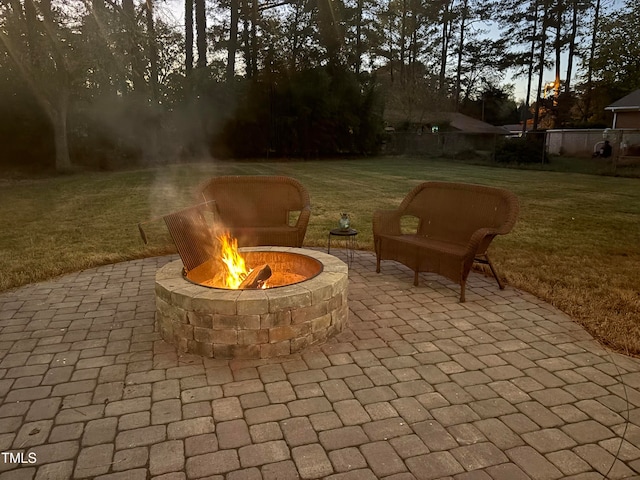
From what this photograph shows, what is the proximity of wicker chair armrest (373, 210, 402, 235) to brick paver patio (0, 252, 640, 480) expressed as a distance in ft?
3.91

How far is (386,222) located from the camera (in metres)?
4.79

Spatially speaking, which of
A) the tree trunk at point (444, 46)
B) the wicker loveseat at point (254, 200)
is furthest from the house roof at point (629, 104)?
the wicker loveseat at point (254, 200)

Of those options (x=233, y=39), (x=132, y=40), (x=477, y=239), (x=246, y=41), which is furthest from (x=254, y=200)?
(x=246, y=41)

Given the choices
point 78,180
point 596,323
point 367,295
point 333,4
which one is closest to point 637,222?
point 596,323

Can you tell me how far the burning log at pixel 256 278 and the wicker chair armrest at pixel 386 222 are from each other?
62.7 inches

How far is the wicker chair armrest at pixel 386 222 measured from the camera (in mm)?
4766

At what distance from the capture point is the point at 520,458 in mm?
2076

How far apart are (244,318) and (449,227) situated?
2.61m

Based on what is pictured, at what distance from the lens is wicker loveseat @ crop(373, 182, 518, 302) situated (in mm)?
4023

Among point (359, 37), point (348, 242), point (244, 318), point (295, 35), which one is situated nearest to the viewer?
point (244, 318)

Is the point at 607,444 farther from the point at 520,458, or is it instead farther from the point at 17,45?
the point at 17,45

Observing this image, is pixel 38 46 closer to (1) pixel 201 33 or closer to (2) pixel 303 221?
(1) pixel 201 33

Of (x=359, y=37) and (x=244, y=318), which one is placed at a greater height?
(x=359, y=37)

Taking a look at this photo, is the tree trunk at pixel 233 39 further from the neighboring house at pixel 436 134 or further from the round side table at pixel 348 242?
the round side table at pixel 348 242
